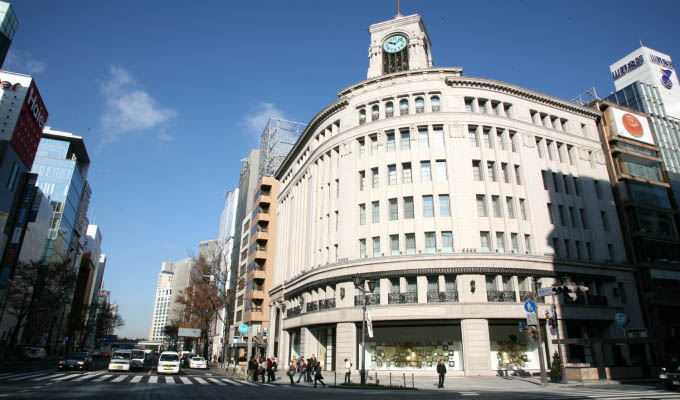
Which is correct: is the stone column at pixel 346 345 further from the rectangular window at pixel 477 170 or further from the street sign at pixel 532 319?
the rectangular window at pixel 477 170

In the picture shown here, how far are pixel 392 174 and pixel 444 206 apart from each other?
5.55 metres

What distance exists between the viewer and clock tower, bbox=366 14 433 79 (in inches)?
1722

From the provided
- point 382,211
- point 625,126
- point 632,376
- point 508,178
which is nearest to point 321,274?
point 382,211

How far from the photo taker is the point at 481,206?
109 ft

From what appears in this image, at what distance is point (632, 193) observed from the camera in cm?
4094

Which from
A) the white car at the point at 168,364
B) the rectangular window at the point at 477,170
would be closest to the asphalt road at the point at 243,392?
the white car at the point at 168,364

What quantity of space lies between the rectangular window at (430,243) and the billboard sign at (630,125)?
26.7 metres

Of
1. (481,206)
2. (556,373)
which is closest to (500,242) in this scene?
(481,206)

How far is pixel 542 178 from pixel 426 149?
37.6 ft

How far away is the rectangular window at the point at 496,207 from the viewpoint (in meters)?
33.0

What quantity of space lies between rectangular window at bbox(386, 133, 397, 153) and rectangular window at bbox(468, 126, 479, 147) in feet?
22.3

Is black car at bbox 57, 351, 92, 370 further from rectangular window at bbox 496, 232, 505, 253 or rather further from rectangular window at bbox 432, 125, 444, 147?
rectangular window at bbox 496, 232, 505, 253

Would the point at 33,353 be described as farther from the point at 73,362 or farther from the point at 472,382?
the point at 472,382

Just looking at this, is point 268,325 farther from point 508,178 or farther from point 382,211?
point 508,178
